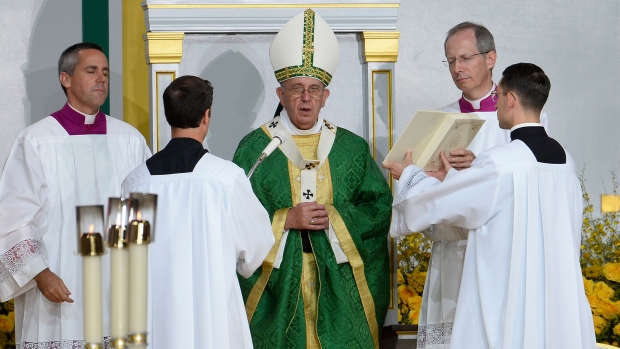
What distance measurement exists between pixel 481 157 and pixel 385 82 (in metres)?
1.65

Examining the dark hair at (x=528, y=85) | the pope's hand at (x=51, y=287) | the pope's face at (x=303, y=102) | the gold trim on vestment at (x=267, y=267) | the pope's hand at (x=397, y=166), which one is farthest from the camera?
the pope's face at (x=303, y=102)

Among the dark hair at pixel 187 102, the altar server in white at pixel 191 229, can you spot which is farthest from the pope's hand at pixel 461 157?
the dark hair at pixel 187 102

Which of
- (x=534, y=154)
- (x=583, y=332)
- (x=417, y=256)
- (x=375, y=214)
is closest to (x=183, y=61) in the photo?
(x=375, y=214)

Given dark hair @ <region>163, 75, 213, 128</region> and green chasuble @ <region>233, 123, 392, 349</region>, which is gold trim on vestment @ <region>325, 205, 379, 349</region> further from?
dark hair @ <region>163, 75, 213, 128</region>

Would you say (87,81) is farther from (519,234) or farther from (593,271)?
(593,271)

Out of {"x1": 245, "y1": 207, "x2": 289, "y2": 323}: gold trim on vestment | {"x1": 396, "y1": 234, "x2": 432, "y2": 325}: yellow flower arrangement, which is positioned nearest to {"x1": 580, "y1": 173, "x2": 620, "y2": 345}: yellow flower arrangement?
{"x1": 396, "y1": 234, "x2": 432, "y2": 325}: yellow flower arrangement

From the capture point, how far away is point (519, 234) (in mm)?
4352

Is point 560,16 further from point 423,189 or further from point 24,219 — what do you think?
point 24,219

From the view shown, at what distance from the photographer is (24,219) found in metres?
4.96

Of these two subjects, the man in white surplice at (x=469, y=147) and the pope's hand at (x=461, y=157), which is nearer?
the pope's hand at (x=461, y=157)

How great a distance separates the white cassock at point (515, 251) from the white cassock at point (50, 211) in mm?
1833

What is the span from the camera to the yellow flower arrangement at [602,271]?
5.86 meters

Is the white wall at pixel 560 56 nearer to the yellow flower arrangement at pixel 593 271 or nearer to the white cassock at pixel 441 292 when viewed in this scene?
the yellow flower arrangement at pixel 593 271

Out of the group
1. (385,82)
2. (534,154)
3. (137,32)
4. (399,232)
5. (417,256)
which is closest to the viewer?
(534,154)
